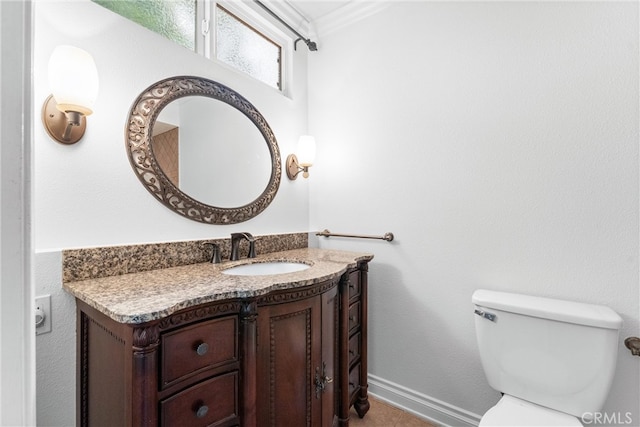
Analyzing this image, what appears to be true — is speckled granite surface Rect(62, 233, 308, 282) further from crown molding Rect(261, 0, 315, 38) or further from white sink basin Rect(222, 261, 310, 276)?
crown molding Rect(261, 0, 315, 38)

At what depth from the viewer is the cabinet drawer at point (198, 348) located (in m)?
0.81

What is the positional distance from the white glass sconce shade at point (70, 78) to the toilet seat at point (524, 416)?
1.78 metres

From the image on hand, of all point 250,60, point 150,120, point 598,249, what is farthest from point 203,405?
point 250,60

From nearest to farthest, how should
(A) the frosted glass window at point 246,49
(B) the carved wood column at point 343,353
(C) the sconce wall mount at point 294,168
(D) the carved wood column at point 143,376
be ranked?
(D) the carved wood column at point 143,376, (B) the carved wood column at point 343,353, (A) the frosted glass window at point 246,49, (C) the sconce wall mount at point 294,168

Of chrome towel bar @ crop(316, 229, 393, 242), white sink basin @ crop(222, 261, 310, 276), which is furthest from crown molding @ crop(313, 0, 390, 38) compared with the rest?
white sink basin @ crop(222, 261, 310, 276)

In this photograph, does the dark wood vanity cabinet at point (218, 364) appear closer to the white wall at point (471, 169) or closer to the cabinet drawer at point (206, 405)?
the cabinet drawer at point (206, 405)

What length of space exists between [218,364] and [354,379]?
0.98m

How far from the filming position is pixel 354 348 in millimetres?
1603

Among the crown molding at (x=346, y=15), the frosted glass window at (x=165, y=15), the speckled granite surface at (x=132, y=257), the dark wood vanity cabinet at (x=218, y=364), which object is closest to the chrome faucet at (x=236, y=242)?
the speckled granite surface at (x=132, y=257)

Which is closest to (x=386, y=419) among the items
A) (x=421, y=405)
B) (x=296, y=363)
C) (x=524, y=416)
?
(x=421, y=405)

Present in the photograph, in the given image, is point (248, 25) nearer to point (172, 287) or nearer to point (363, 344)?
point (172, 287)

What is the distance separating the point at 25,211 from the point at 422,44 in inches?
74.5

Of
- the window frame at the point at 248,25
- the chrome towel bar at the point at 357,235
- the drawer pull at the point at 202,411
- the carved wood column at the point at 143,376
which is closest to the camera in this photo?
the carved wood column at the point at 143,376

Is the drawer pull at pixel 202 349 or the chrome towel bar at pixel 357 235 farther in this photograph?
the chrome towel bar at pixel 357 235
